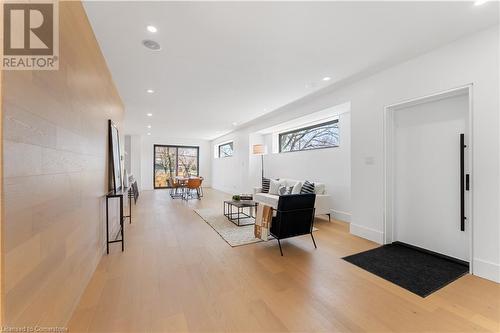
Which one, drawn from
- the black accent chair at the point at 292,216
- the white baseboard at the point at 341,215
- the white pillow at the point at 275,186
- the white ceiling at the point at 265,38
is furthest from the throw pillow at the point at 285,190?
the white ceiling at the point at 265,38

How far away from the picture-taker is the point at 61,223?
1.53 meters

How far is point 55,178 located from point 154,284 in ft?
4.48

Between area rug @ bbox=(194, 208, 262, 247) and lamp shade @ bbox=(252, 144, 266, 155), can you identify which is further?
lamp shade @ bbox=(252, 144, 266, 155)

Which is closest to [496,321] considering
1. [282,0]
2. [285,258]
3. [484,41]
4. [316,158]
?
[285,258]

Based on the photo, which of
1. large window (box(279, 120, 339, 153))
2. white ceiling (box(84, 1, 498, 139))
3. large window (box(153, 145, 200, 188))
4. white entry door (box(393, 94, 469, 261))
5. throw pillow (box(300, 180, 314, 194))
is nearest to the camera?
white ceiling (box(84, 1, 498, 139))

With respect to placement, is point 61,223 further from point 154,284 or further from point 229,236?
point 229,236

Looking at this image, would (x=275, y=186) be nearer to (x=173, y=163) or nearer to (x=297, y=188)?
(x=297, y=188)

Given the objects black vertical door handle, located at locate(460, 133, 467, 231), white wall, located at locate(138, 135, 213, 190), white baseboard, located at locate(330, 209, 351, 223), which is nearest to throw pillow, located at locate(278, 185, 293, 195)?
white baseboard, located at locate(330, 209, 351, 223)

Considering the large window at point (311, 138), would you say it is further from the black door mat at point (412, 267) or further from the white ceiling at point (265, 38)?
the black door mat at point (412, 267)

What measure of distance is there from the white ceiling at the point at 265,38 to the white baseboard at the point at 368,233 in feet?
8.29

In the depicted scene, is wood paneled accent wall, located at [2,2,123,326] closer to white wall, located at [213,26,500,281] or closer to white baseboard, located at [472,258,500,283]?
white wall, located at [213,26,500,281]

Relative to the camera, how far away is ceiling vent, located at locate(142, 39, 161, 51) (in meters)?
2.44

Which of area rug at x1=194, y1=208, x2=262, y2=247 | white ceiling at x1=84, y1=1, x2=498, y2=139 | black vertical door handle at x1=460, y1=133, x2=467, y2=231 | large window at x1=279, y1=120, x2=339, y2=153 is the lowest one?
area rug at x1=194, y1=208, x2=262, y2=247

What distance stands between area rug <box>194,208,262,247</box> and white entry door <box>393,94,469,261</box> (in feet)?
7.56
